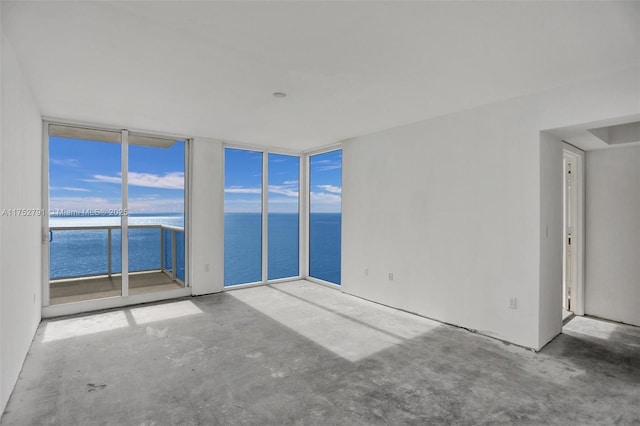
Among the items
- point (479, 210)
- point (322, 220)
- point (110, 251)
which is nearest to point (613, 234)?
point (479, 210)

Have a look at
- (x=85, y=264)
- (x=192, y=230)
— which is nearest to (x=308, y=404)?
(x=192, y=230)

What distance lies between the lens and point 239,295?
16.7ft

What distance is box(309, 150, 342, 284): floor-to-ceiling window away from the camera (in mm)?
5988

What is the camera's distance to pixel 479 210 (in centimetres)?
348

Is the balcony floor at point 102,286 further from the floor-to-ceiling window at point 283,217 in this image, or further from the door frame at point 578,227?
the door frame at point 578,227

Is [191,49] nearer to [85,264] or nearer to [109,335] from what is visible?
[109,335]

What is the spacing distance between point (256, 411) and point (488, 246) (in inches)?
106

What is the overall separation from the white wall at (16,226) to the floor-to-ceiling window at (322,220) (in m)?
3.97

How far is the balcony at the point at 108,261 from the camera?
4.53 m

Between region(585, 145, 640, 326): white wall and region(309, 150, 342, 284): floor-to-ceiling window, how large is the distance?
3544 millimetres

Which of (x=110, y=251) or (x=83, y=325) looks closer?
(x=83, y=325)

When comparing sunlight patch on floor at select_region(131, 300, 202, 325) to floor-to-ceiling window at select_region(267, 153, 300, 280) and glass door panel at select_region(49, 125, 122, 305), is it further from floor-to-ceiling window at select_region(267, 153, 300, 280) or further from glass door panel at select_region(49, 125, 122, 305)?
floor-to-ceiling window at select_region(267, 153, 300, 280)

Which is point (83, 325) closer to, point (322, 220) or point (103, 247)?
point (103, 247)

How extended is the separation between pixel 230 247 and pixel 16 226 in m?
3.39
